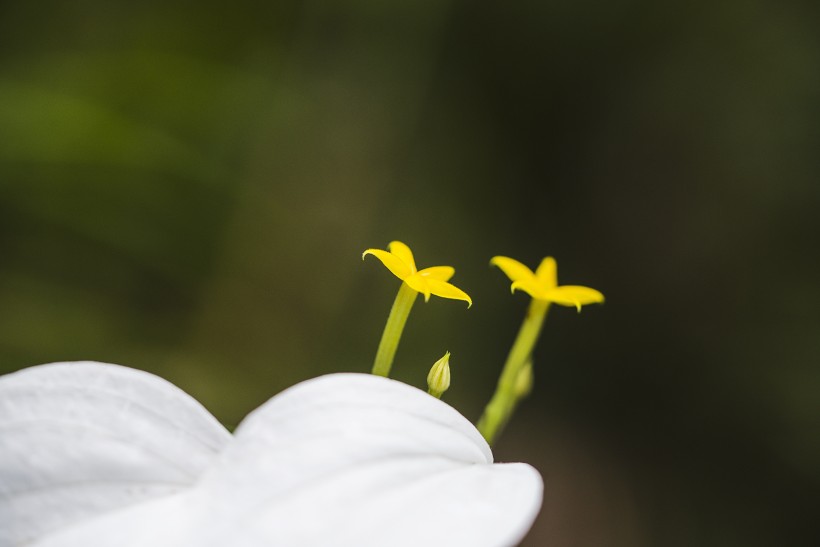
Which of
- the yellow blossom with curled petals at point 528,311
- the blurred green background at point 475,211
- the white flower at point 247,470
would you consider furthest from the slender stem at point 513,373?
the blurred green background at point 475,211

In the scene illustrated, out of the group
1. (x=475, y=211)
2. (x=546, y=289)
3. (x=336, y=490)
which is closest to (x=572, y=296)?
(x=546, y=289)

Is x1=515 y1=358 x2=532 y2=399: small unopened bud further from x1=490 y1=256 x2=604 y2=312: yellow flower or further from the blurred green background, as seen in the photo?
the blurred green background

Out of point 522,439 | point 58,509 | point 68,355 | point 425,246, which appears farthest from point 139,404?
point 522,439

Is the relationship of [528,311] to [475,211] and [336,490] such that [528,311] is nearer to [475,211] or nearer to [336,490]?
[336,490]

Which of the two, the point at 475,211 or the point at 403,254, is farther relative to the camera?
the point at 475,211

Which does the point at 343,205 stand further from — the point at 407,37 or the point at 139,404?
the point at 139,404

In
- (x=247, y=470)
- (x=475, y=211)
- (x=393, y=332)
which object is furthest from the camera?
(x=475, y=211)
